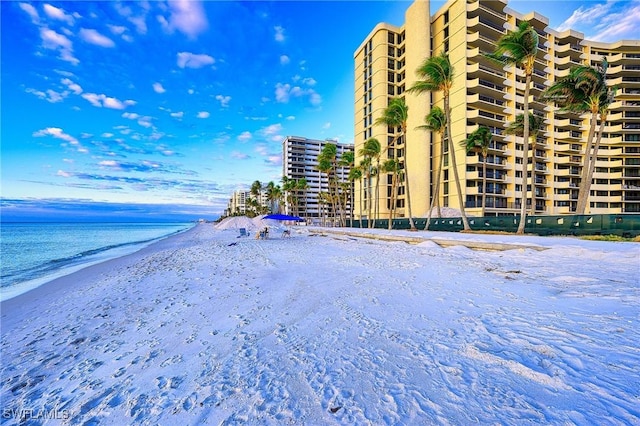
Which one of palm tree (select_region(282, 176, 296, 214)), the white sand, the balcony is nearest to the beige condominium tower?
the balcony

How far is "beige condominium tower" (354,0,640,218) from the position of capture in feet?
128

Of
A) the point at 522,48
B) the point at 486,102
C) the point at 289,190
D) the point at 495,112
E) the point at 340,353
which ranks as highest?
the point at 486,102

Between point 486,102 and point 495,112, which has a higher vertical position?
point 486,102

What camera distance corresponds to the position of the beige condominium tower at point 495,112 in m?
39.0

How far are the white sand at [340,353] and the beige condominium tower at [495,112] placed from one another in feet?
112

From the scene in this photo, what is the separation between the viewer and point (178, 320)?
542cm

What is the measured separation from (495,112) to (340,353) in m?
48.4

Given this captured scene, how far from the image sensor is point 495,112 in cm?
4041

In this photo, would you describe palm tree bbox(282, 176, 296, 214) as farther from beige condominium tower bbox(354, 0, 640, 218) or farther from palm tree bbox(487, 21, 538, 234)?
palm tree bbox(487, 21, 538, 234)

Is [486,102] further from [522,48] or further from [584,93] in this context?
[522,48]

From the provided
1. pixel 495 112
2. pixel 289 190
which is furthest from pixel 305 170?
pixel 495 112

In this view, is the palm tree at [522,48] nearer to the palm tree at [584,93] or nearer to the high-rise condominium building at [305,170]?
the palm tree at [584,93]

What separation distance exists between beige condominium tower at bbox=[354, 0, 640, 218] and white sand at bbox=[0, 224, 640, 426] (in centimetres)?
3415

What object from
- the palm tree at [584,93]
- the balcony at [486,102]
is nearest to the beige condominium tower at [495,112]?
the balcony at [486,102]
